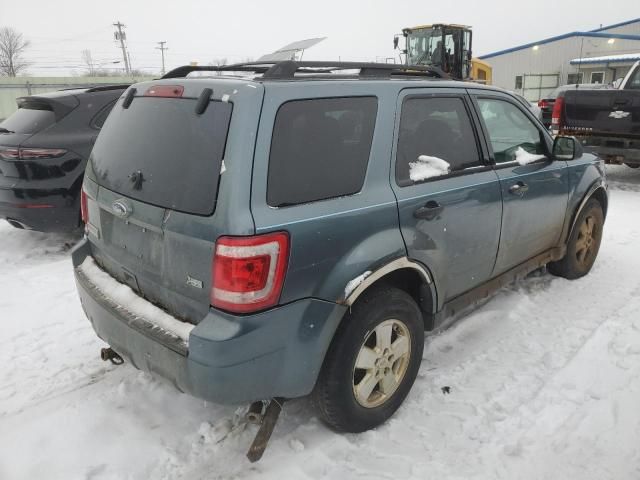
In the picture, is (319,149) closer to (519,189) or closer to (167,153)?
(167,153)

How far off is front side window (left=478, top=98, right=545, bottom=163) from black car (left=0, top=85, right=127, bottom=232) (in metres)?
4.11

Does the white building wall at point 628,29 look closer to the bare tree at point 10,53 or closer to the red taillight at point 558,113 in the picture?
the red taillight at point 558,113

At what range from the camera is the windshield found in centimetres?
1789

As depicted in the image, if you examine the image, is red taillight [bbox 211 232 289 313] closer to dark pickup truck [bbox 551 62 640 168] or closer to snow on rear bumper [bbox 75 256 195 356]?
snow on rear bumper [bbox 75 256 195 356]

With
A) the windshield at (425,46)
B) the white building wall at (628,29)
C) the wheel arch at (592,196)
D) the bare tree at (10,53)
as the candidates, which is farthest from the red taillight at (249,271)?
the bare tree at (10,53)

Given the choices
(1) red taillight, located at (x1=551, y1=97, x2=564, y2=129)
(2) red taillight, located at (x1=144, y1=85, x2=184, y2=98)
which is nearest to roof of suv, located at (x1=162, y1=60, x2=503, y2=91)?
(2) red taillight, located at (x1=144, y1=85, x2=184, y2=98)

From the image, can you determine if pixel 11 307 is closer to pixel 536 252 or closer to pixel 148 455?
pixel 148 455

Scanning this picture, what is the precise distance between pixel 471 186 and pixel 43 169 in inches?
169

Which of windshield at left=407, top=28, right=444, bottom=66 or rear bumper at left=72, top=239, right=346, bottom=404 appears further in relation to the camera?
windshield at left=407, top=28, right=444, bottom=66

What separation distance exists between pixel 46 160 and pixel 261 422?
13.1ft

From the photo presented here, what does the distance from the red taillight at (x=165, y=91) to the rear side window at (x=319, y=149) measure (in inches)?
23.6

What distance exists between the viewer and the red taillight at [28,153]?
500 cm

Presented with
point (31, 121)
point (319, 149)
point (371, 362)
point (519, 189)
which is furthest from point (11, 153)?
point (519, 189)

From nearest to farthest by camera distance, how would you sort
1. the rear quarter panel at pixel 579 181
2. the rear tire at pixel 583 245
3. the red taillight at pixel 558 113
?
the rear quarter panel at pixel 579 181 < the rear tire at pixel 583 245 < the red taillight at pixel 558 113
